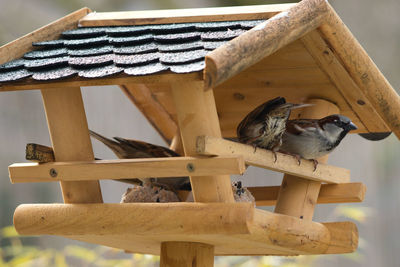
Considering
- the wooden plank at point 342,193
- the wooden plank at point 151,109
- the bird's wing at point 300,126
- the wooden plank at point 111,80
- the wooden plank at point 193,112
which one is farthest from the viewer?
the wooden plank at point 151,109

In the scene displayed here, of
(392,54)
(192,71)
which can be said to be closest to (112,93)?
(392,54)

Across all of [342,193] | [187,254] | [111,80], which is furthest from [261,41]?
[342,193]

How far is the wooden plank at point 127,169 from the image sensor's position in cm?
216

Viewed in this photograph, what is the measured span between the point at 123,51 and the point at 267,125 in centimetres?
61

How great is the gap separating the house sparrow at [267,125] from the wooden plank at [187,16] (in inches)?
14.3

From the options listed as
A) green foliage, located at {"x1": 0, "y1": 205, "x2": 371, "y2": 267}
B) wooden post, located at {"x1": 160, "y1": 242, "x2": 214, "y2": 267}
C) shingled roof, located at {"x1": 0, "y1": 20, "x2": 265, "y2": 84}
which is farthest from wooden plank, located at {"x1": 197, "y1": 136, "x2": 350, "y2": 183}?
green foliage, located at {"x1": 0, "y1": 205, "x2": 371, "y2": 267}

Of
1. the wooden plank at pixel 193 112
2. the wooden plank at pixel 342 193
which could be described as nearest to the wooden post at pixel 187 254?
the wooden plank at pixel 193 112

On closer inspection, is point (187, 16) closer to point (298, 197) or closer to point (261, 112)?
point (261, 112)

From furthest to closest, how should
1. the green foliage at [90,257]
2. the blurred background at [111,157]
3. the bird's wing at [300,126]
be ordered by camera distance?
the blurred background at [111,157]
the green foliage at [90,257]
the bird's wing at [300,126]

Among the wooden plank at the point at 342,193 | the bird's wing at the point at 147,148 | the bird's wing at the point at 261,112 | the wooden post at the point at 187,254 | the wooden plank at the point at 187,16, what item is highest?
the wooden plank at the point at 187,16

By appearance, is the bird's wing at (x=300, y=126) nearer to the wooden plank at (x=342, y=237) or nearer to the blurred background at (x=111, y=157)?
the wooden plank at (x=342, y=237)

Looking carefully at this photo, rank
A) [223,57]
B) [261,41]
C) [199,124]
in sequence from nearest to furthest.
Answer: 1. [223,57]
2. [261,41]
3. [199,124]

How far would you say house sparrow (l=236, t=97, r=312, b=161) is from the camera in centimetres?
256

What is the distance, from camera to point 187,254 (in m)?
2.63
